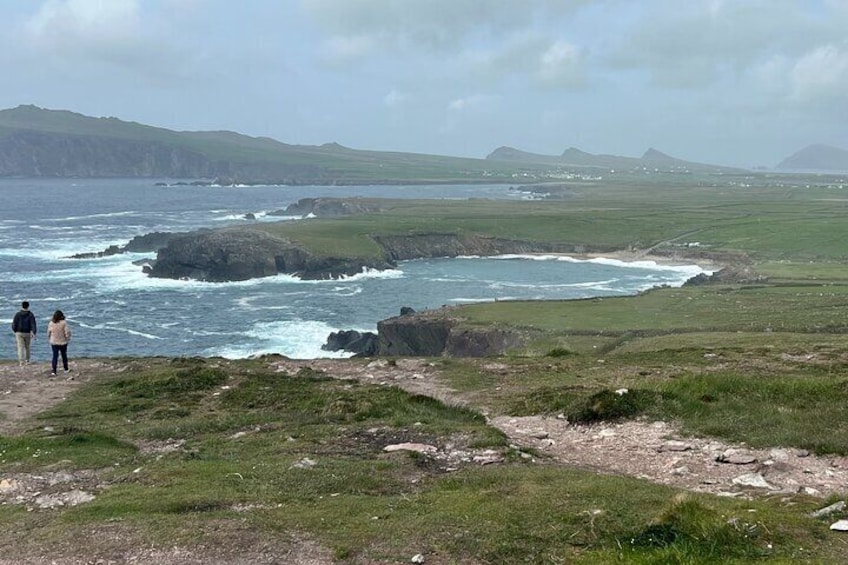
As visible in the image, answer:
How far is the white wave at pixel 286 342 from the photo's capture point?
56.0 m

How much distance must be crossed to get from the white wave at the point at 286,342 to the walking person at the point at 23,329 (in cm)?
2364

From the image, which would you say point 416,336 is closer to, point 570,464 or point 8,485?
A: point 570,464

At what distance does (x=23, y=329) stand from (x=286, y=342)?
110ft

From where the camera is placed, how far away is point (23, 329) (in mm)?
26938

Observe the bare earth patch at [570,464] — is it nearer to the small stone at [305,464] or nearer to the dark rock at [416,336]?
the small stone at [305,464]

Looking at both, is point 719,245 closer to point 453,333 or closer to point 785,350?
point 453,333

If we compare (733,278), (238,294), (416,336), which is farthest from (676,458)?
(238,294)

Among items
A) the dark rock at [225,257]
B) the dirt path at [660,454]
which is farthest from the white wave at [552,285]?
the dirt path at [660,454]

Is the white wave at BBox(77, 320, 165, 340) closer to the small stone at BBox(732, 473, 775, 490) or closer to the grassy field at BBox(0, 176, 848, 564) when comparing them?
the grassy field at BBox(0, 176, 848, 564)

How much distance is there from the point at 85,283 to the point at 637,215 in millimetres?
106135

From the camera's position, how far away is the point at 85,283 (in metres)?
85.7

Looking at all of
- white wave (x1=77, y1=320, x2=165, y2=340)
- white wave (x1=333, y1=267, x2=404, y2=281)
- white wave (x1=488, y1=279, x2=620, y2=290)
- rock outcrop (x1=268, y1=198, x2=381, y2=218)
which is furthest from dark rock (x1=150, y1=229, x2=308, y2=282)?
rock outcrop (x1=268, y1=198, x2=381, y2=218)

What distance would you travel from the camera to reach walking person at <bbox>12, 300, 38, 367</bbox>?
26641mm

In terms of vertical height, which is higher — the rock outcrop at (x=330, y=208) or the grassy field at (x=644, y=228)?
the rock outcrop at (x=330, y=208)
